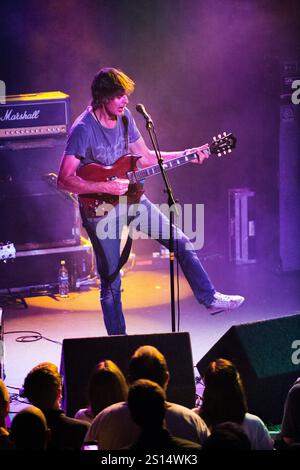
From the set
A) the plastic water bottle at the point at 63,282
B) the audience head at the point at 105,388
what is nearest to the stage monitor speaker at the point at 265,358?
Answer: the audience head at the point at 105,388

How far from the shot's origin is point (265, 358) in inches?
206

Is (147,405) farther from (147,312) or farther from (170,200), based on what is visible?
(147,312)

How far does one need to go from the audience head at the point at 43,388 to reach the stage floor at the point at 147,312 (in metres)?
2.10

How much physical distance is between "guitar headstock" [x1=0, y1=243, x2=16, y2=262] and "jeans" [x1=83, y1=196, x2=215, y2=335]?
8.50 ft

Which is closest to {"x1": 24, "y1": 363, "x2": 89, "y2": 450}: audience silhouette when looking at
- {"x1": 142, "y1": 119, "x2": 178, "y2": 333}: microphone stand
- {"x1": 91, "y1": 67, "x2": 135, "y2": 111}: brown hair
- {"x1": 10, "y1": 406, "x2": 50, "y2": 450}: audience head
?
{"x1": 10, "y1": 406, "x2": 50, "y2": 450}: audience head

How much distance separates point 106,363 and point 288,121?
623 centimetres

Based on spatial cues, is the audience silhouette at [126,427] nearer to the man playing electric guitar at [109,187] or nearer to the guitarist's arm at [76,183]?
the man playing electric guitar at [109,187]

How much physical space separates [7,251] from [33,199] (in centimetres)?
86

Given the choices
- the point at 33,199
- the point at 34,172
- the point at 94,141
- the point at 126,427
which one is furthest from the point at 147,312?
the point at 126,427

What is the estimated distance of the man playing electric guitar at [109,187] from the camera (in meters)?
6.29

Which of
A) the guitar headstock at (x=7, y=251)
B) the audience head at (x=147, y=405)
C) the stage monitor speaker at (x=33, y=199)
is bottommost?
the audience head at (x=147, y=405)

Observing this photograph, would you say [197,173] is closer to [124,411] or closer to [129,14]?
[129,14]

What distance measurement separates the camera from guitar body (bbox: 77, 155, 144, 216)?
6340mm

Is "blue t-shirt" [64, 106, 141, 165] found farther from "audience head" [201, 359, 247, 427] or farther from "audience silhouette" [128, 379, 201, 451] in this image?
"audience silhouette" [128, 379, 201, 451]
